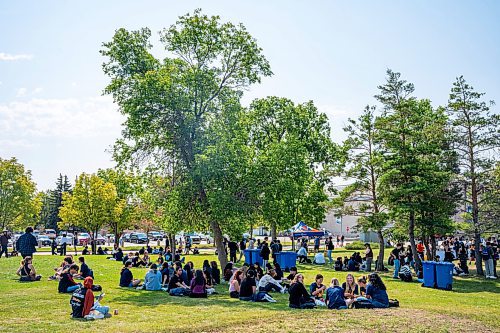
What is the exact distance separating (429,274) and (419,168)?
6724 millimetres

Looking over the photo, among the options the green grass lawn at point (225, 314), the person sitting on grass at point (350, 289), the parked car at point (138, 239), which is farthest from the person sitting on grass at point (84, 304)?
the parked car at point (138, 239)

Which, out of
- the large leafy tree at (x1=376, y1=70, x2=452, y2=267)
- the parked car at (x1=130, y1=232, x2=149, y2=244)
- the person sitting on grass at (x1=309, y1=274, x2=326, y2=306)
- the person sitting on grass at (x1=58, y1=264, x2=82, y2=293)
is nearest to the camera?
the person sitting on grass at (x1=309, y1=274, x2=326, y2=306)

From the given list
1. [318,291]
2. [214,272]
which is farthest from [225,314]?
[214,272]

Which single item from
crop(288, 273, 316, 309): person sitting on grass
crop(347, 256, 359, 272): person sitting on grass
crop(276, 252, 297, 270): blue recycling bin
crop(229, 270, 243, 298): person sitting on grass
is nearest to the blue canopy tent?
crop(347, 256, 359, 272): person sitting on grass

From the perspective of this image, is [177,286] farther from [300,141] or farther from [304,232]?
[300,141]

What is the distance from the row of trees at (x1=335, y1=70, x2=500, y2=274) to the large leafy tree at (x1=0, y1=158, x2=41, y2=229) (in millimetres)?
34222

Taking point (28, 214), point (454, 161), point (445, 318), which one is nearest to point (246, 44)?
point (454, 161)

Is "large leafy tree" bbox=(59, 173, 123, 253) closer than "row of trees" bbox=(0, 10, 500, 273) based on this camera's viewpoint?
No

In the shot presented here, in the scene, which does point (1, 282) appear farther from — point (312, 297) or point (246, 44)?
point (246, 44)

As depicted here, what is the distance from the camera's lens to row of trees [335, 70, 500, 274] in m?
27.1

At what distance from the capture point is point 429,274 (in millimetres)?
21969

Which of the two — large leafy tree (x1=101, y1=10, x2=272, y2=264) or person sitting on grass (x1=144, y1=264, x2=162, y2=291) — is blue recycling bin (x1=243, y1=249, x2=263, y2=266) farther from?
person sitting on grass (x1=144, y1=264, x2=162, y2=291)

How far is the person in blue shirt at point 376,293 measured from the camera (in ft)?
48.0

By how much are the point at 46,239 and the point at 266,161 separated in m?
44.1
